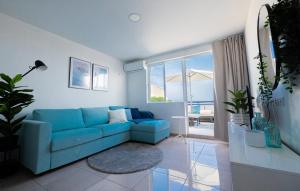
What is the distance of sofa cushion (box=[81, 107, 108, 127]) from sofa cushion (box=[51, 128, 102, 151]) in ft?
1.78

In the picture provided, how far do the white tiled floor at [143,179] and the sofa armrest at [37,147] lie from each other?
0.15 m

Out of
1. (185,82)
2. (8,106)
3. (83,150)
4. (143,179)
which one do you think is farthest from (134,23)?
(143,179)

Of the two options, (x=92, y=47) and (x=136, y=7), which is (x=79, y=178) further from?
(x=92, y=47)

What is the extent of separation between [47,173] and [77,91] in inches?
71.0

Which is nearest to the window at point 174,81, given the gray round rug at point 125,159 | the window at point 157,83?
the window at point 157,83

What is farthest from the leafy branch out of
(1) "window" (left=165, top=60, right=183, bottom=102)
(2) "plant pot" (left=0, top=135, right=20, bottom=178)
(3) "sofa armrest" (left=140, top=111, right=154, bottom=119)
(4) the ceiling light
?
(1) "window" (left=165, top=60, right=183, bottom=102)

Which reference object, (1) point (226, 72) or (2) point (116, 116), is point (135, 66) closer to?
(2) point (116, 116)

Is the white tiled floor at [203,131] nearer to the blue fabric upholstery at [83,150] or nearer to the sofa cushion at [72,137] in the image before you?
the blue fabric upholstery at [83,150]

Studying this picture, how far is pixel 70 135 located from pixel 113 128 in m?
0.88

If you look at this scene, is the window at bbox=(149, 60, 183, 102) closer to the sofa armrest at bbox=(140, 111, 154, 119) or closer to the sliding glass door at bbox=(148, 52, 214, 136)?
the sliding glass door at bbox=(148, 52, 214, 136)

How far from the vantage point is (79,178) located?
67.4 inches

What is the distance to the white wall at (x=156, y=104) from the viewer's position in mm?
3740

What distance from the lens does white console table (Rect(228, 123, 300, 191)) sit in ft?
2.21

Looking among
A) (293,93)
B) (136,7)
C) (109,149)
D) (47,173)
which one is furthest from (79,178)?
(136,7)
